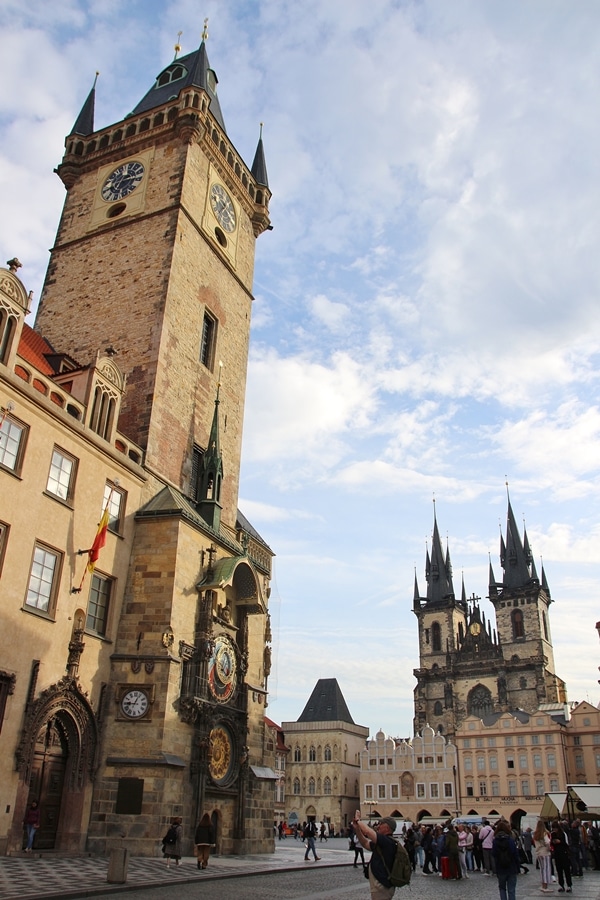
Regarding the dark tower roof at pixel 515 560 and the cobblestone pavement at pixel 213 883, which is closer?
the cobblestone pavement at pixel 213 883

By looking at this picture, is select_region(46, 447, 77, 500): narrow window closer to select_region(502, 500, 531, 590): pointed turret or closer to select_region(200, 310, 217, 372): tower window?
select_region(200, 310, 217, 372): tower window

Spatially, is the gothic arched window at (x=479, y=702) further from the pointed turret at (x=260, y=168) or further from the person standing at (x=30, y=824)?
the person standing at (x=30, y=824)

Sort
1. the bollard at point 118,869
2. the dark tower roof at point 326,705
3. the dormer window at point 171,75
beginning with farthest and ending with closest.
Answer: the dark tower roof at point 326,705 → the dormer window at point 171,75 → the bollard at point 118,869

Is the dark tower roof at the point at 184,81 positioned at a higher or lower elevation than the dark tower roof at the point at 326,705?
higher

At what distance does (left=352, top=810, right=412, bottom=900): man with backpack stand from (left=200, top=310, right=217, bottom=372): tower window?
19.6 metres

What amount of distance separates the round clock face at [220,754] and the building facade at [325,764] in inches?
2416

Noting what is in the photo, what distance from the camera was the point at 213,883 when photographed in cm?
1265

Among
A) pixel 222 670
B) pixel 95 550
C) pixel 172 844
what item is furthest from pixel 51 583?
pixel 172 844

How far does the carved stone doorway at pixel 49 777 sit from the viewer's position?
1517 centimetres

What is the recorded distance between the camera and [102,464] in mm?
18516

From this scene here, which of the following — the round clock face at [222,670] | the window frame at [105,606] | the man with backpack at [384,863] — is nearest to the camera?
the man with backpack at [384,863]

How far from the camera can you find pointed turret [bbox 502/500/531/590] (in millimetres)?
89062

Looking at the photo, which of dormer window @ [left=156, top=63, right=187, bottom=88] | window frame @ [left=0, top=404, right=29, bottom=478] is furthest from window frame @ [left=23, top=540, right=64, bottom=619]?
dormer window @ [left=156, top=63, right=187, bottom=88]

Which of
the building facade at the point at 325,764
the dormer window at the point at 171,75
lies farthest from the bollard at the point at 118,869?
the building facade at the point at 325,764
